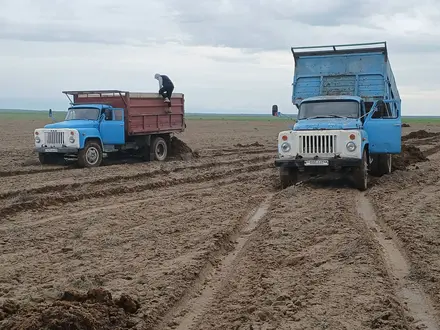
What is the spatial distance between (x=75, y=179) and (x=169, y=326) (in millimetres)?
9513

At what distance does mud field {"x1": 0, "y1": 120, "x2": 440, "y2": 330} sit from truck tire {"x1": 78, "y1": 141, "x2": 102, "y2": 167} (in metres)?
3.66

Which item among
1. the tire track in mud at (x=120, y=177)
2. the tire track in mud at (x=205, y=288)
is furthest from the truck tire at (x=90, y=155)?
the tire track in mud at (x=205, y=288)

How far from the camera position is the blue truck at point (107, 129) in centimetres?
1697

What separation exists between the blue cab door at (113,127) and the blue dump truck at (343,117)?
17.7 feet

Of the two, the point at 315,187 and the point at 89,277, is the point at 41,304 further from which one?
the point at 315,187

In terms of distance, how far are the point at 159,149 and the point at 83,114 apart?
3.07m

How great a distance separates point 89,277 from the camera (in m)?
6.17

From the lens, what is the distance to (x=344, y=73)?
1543 centimetres

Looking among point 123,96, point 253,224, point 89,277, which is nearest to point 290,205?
point 253,224

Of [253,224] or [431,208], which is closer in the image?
[253,224]

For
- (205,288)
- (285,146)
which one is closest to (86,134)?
(285,146)

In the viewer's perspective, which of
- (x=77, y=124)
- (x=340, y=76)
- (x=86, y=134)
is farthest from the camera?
(x=77, y=124)

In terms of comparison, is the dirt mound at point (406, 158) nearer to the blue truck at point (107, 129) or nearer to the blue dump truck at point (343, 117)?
the blue dump truck at point (343, 117)

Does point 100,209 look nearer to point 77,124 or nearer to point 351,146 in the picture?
point 351,146
